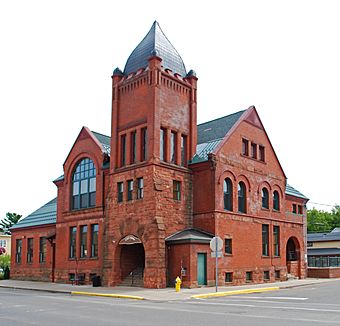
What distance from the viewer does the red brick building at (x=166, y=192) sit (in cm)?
3192

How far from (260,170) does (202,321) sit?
25992 mm

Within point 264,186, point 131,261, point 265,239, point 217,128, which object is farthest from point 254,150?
point 131,261

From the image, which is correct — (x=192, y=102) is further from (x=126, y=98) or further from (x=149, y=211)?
(x=149, y=211)

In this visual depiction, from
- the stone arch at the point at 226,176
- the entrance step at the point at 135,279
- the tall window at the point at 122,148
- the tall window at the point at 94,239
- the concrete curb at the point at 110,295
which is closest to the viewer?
the concrete curb at the point at 110,295

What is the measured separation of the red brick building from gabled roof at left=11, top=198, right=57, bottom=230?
12.4 ft

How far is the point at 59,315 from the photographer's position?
53.2 ft

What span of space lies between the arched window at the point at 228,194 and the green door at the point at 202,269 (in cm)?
491

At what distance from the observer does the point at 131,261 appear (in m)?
35.1

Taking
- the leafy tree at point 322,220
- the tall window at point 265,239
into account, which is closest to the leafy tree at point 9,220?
the leafy tree at point 322,220

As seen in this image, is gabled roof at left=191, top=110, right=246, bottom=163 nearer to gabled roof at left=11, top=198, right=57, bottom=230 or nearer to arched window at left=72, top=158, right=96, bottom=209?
arched window at left=72, top=158, right=96, bottom=209

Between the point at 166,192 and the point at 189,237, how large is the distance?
3619mm

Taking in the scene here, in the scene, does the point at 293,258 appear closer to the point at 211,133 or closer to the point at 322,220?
the point at 211,133

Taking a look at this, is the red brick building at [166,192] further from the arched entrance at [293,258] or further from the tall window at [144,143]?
the arched entrance at [293,258]

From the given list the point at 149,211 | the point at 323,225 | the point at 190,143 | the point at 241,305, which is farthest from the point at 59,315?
the point at 323,225
